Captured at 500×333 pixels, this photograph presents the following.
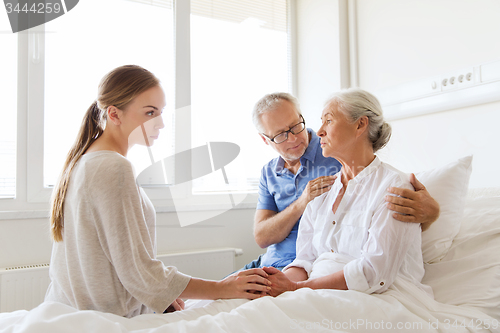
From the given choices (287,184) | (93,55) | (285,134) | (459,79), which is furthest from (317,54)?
(93,55)

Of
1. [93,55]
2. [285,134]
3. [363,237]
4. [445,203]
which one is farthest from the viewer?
[93,55]

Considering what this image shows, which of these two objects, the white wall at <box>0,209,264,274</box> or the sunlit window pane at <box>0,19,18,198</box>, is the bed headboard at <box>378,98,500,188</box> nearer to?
the white wall at <box>0,209,264,274</box>

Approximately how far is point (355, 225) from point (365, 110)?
0.45 meters

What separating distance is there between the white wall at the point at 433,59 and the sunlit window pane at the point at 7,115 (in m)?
2.26

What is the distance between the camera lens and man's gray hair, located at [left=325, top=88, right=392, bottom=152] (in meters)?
1.42

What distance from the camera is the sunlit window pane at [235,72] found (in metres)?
2.82

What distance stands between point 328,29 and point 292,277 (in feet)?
7.23

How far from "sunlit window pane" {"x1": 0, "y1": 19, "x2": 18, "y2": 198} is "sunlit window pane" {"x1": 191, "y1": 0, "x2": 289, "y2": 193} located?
3.79ft

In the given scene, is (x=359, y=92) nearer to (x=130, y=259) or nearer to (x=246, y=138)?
(x=130, y=259)

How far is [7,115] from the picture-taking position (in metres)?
2.15

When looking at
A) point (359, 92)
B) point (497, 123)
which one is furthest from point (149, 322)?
point (497, 123)

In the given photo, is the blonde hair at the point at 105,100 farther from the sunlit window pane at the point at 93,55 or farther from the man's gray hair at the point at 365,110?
the sunlit window pane at the point at 93,55

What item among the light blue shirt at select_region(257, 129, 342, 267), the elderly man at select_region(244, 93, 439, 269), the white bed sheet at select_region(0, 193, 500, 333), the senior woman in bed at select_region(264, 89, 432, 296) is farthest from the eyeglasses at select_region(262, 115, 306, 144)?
the white bed sheet at select_region(0, 193, 500, 333)

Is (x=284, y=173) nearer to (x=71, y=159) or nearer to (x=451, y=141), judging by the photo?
(x=451, y=141)
